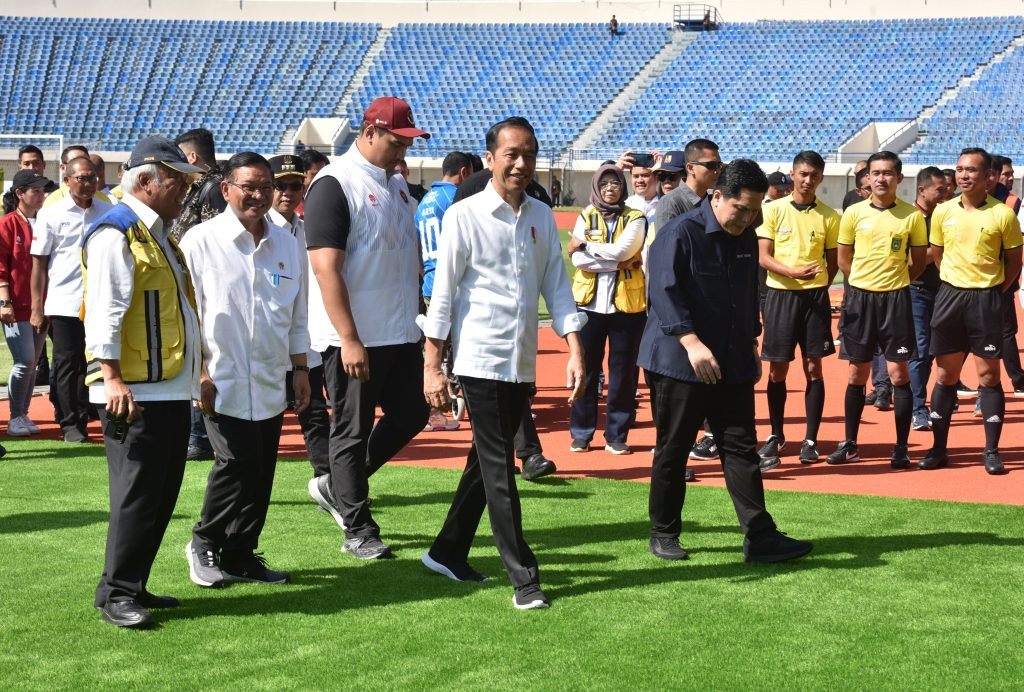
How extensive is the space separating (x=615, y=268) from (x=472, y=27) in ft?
137

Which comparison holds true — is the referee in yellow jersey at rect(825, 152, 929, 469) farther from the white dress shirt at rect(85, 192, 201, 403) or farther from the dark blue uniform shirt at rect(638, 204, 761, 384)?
the white dress shirt at rect(85, 192, 201, 403)

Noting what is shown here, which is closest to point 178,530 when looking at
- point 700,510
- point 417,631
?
point 417,631

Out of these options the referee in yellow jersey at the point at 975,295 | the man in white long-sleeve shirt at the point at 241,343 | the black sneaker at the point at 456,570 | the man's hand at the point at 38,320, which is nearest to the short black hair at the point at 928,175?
the referee in yellow jersey at the point at 975,295

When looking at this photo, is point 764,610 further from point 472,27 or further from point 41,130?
point 472,27

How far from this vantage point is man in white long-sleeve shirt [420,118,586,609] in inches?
199

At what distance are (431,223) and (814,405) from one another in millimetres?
3034

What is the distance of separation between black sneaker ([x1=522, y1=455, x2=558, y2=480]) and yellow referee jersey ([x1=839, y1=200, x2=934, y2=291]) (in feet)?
8.50

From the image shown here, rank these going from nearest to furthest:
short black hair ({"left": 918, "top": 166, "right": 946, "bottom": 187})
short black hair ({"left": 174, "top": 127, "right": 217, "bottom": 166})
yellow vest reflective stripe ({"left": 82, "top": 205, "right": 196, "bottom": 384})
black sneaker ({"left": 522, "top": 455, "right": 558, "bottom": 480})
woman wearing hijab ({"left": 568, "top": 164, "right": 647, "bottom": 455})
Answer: yellow vest reflective stripe ({"left": 82, "top": 205, "right": 196, "bottom": 384}), short black hair ({"left": 174, "top": 127, "right": 217, "bottom": 166}), black sneaker ({"left": 522, "top": 455, "right": 558, "bottom": 480}), woman wearing hijab ({"left": 568, "top": 164, "right": 647, "bottom": 455}), short black hair ({"left": 918, "top": 166, "right": 946, "bottom": 187})

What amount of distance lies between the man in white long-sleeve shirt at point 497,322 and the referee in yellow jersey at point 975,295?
410 cm

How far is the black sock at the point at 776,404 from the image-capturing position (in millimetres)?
8656

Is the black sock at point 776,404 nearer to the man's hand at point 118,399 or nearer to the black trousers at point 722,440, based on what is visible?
the black trousers at point 722,440

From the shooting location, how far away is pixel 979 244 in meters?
8.18

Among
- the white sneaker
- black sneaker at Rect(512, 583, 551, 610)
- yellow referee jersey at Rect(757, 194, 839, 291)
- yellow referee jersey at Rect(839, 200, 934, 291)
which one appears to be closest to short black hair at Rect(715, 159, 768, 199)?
black sneaker at Rect(512, 583, 551, 610)

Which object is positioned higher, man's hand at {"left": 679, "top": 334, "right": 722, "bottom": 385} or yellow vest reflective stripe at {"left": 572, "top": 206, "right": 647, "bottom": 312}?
yellow vest reflective stripe at {"left": 572, "top": 206, "right": 647, "bottom": 312}
